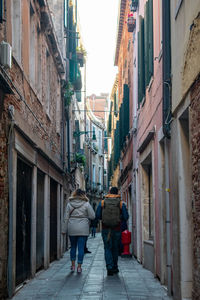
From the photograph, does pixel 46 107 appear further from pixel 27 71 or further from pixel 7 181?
pixel 7 181

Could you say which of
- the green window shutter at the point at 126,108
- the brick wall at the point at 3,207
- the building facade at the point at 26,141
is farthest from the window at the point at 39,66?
the green window shutter at the point at 126,108

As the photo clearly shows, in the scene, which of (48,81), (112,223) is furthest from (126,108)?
(112,223)

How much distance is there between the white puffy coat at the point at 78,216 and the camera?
10.5 metres

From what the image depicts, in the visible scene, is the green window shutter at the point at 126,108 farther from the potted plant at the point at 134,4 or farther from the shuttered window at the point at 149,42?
the shuttered window at the point at 149,42

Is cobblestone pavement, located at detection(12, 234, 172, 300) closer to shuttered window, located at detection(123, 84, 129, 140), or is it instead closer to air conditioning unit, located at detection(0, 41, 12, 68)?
air conditioning unit, located at detection(0, 41, 12, 68)

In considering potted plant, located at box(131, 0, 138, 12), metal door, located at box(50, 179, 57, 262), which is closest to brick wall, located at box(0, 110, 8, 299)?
metal door, located at box(50, 179, 57, 262)

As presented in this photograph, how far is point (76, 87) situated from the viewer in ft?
79.2

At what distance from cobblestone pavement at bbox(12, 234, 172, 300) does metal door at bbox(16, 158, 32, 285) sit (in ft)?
0.90

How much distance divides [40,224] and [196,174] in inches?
247

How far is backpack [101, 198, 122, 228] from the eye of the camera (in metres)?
10.1

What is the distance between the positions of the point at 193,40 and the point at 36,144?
4.98 metres

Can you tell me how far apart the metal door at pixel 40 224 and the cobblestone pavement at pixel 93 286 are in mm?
481

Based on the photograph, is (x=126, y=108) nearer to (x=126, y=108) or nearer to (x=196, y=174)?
(x=126, y=108)

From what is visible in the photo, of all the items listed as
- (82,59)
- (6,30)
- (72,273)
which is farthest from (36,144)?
(82,59)
